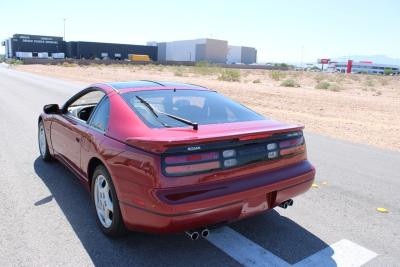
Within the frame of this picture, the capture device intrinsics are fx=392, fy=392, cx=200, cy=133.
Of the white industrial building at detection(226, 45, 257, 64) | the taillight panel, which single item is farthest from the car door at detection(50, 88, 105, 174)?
the white industrial building at detection(226, 45, 257, 64)

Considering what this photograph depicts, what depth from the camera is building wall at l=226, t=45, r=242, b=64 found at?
162 m

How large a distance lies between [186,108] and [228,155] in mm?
1082

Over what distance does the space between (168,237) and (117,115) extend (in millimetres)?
1248

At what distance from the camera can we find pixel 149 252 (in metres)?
3.42

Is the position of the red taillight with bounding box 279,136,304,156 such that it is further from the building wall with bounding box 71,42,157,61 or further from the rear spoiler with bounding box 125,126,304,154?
the building wall with bounding box 71,42,157,61

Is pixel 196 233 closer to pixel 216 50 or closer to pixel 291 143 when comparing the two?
pixel 291 143

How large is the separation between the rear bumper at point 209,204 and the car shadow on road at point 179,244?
34 centimetres

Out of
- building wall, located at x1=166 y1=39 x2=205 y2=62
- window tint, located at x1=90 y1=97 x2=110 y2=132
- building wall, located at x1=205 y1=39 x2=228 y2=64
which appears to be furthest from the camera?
building wall, located at x1=166 y1=39 x2=205 y2=62

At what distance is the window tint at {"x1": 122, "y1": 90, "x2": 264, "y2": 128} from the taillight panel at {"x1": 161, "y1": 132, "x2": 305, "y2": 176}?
0.54 metres

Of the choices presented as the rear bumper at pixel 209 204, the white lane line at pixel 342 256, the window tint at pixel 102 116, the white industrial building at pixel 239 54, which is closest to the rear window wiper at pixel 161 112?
the window tint at pixel 102 116

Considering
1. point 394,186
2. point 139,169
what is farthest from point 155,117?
point 394,186

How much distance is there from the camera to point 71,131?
15.1 ft

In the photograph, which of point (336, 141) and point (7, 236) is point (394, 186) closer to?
point (336, 141)

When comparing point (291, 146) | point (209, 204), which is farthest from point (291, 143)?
point (209, 204)
